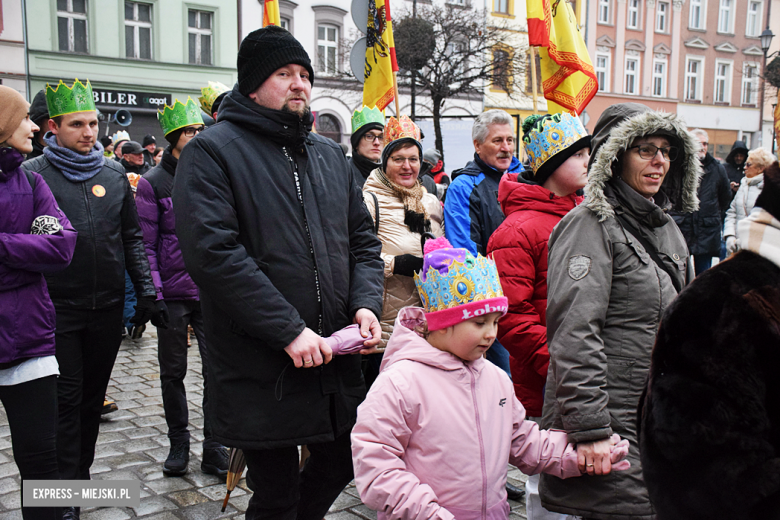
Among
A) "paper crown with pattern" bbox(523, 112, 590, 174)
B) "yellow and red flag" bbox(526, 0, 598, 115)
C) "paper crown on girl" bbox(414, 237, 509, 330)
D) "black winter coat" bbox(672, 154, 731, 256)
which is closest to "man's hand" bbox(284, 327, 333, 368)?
"paper crown on girl" bbox(414, 237, 509, 330)

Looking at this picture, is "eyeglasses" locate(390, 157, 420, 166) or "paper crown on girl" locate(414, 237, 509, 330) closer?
"paper crown on girl" locate(414, 237, 509, 330)

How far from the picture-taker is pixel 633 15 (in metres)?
39.7

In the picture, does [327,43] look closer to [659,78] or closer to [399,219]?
[659,78]

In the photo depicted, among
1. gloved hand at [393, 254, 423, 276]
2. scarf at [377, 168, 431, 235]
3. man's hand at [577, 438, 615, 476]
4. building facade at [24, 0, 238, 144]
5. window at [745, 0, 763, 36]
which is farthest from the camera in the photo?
window at [745, 0, 763, 36]

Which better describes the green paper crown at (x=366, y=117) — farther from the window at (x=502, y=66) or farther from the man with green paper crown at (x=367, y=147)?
the window at (x=502, y=66)

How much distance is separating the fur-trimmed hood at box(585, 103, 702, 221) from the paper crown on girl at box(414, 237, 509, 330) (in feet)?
1.53

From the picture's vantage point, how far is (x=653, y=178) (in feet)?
8.77

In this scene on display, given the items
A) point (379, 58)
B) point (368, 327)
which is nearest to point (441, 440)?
point (368, 327)

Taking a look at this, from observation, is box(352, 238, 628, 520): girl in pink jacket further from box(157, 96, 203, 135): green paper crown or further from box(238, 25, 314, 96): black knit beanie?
box(157, 96, 203, 135): green paper crown

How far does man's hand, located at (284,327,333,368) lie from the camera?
2.55 metres

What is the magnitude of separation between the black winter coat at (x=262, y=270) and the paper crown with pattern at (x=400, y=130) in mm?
2021

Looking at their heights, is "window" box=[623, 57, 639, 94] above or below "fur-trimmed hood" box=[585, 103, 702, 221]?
above

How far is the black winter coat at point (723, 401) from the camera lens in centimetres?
139

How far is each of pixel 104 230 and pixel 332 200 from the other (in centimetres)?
165
